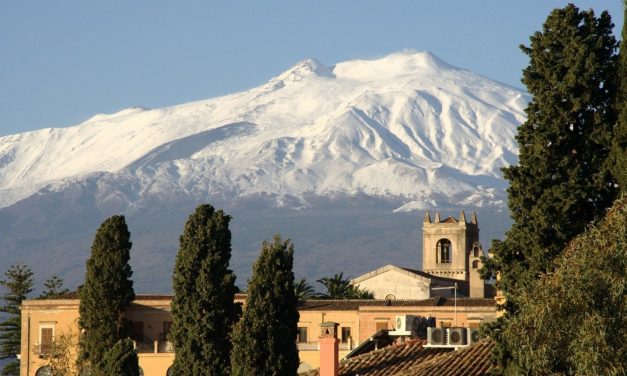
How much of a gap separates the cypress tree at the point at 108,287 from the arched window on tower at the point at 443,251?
64084mm

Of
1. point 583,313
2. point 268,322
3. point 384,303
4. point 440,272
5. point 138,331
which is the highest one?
point 440,272

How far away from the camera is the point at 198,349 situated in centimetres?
7969

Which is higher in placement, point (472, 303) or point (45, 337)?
point (472, 303)

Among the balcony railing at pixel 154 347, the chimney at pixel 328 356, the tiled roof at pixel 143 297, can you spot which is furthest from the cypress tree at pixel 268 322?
the tiled roof at pixel 143 297

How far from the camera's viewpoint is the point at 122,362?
70.3 m

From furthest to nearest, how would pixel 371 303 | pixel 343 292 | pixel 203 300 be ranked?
pixel 343 292 → pixel 371 303 → pixel 203 300

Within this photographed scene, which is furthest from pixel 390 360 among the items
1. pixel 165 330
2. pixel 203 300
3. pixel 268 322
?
pixel 165 330

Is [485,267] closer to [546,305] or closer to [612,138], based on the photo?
[612,138]

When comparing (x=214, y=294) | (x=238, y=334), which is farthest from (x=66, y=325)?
(x=238, y=334)

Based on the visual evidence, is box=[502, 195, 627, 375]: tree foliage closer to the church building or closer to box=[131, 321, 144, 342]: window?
box=[131, 321, 144, 342]: window

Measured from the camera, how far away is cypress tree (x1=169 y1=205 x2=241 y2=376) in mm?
78875

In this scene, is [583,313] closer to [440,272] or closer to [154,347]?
[154,347]

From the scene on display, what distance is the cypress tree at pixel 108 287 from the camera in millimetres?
95062

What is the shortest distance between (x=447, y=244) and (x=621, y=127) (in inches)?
4740
